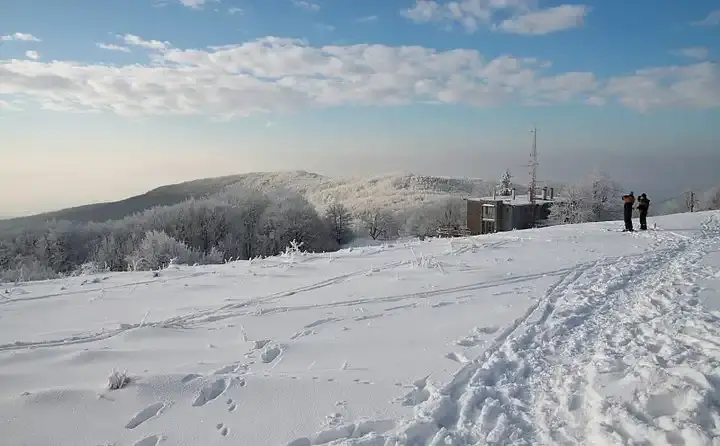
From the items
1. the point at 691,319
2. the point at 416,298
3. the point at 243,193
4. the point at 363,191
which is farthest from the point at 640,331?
the point at 363,191

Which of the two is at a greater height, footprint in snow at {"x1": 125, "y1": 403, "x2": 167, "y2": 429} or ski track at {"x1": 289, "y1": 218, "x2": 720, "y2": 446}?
ski track at {"x1": 289, "y1": 218, "x2": 720, "y2": 446}

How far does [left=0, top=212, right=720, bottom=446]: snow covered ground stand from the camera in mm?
3547

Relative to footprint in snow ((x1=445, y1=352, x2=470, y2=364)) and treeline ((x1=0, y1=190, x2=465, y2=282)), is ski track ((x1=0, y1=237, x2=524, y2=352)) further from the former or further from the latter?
treeline ((x1=0, y1=190, x2=465, y2=282))

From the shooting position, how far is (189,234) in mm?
55875

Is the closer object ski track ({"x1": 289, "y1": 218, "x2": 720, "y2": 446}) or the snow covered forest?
ski track ({"x1": 289, "y1": 218, "x2": 720, "y2": 446})

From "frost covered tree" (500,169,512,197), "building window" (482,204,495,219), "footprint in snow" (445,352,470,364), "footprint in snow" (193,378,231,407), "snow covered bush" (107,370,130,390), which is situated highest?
"frost covered tree" (500,169,512,197)

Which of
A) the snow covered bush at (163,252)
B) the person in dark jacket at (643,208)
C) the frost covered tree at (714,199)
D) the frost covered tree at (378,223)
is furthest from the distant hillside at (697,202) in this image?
the snow covered bush at (163,252)

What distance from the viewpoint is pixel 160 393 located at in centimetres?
423

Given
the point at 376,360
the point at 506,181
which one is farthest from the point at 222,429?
the point at 506,181

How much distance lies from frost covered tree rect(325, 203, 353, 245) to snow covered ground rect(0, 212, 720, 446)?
63677 mm

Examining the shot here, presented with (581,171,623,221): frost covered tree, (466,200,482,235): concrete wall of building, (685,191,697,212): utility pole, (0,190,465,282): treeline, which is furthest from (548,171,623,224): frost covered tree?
(0,190,465,282): treeline

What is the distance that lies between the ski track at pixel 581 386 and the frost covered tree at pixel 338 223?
67.0m

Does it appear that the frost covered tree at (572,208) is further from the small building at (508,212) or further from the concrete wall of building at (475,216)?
the concrete wall of building at (475,216)

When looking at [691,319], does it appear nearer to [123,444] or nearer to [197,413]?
[197,413]
